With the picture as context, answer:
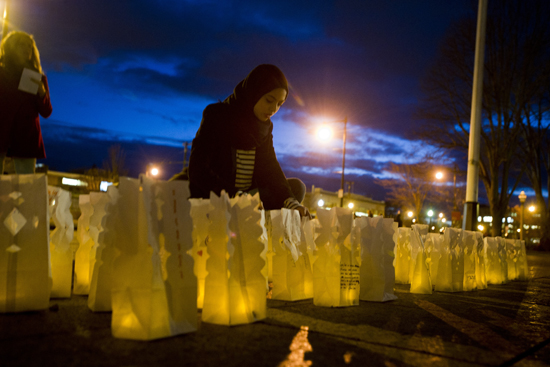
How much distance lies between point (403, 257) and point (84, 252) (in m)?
2.76

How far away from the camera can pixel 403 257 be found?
378 centimetres

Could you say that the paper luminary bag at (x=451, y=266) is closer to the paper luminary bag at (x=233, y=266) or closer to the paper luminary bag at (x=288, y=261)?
the paper luminary bag at (x=288, y=261)

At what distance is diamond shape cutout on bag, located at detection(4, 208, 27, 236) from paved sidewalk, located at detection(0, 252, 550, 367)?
398 mm

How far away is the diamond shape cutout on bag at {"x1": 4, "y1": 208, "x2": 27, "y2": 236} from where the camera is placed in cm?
189

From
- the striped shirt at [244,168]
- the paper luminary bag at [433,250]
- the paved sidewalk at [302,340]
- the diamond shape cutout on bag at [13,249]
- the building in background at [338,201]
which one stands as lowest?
the building in background at [338,201]

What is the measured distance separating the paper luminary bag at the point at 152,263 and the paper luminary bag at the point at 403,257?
2501 mm

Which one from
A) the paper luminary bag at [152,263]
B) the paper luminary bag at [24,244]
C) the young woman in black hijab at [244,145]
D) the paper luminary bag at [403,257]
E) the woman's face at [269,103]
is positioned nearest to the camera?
the paper luminary bag at [152,263]

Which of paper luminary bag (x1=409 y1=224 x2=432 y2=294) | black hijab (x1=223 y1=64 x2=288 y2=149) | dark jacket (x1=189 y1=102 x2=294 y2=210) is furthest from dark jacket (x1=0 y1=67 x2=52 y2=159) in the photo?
paper luminary bag (x1=409 y1=224 x2=432 y2=294)

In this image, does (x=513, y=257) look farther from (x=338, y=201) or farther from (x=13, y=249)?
(x=338, y=201)

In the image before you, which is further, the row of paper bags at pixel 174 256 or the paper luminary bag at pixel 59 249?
the paper luminary bag at pixel 59 249

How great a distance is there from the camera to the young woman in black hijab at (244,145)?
345cm

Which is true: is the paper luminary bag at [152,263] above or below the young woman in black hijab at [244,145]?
below

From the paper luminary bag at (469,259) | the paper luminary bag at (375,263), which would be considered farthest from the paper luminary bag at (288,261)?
the paper luminary bag at (469,259)

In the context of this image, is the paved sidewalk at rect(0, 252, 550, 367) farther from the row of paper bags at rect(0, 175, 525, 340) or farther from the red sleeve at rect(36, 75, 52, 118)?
the red sleeve at rect(36, 75, 52, 118)
